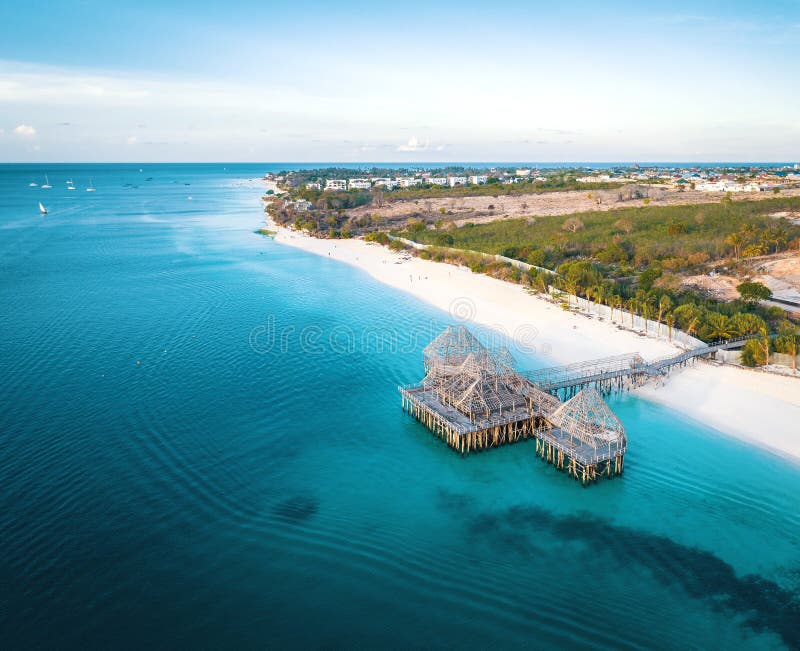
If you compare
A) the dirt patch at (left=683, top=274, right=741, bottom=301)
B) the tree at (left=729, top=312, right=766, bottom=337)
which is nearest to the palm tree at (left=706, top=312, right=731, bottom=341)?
the tree at (left=729, top=312, right=766, bottom=337)

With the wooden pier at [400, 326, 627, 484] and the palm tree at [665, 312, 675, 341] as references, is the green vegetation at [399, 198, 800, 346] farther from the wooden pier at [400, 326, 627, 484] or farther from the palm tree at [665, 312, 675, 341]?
the wooden pier at [400, 326, 627, 484]

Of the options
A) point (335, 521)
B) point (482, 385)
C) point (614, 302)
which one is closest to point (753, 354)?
point (614, 302)

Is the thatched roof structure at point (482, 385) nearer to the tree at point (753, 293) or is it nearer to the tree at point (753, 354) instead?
the tree at point (753, 354)

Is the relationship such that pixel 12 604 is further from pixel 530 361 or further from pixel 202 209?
pixel 202 209

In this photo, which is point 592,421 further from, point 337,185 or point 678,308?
point 337,185

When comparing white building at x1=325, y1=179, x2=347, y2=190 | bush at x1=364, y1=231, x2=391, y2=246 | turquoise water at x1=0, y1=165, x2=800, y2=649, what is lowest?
turquoise water at x1=0, y1=165, x2=800, y2=649

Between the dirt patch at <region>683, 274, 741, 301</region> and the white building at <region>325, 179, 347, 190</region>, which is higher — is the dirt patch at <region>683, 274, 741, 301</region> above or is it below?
below

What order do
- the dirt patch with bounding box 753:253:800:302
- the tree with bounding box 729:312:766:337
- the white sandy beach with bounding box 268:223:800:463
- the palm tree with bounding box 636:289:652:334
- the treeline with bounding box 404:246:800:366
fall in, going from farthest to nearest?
the dirt patch with bounding box 753:253:800:302 < the palm tree with bounding box 636:289:652:334 < the tree with bounding box 729:312:766:337 < the treeline with bounding box 404:246:800:366 < the white sandy beach with bounding box 268:223:800:463
